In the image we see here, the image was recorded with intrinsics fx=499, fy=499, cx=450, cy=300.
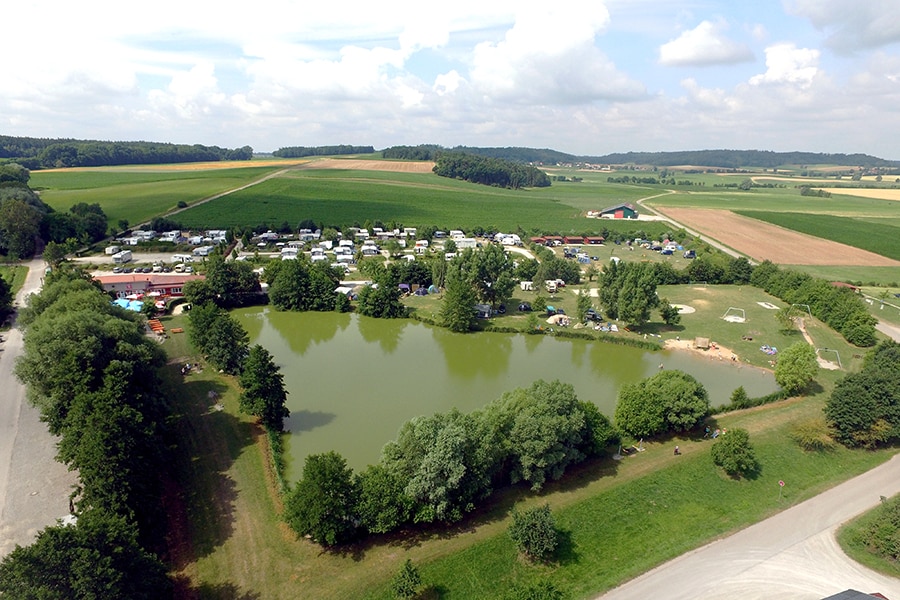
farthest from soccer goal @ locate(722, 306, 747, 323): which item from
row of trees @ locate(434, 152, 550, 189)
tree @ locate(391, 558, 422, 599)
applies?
row of trees @ locate(434, 152, 550, 189)

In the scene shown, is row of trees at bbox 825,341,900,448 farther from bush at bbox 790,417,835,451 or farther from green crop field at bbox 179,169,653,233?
green crop field at bbox 179,169,653,233

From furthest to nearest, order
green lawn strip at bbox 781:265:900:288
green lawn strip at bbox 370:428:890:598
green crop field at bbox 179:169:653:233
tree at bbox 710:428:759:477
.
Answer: green crop field at bbox 179:169:653:233
green lawn strip at bbox 781:265:900:288
tree at bbox 710:428:759:477
green lawn strip at bbox 370:428:890:598

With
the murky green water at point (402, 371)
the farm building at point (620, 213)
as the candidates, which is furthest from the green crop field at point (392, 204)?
the murky green water at point (402, 371)

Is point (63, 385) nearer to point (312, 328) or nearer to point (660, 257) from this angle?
point (312, 328)

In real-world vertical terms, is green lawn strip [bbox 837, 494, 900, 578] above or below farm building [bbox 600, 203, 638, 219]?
below

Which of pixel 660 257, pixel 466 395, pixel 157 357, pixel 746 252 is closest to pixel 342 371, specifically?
pixel 466 395

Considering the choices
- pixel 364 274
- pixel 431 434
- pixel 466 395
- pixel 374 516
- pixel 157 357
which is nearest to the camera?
→ pixel 374 516

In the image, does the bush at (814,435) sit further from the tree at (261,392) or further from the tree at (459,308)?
the tree at (261,392)
